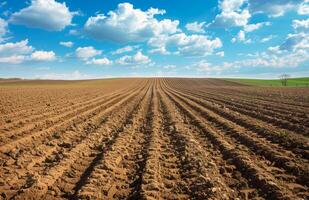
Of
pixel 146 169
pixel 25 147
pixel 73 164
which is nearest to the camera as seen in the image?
pixel 146 169

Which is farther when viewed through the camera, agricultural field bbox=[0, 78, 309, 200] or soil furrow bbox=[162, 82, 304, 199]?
agricultural field bbox=[0, 78, 309, 200]

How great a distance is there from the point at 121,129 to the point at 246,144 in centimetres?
512

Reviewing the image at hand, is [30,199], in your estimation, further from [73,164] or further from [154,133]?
[154,133]

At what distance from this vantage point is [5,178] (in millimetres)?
6523

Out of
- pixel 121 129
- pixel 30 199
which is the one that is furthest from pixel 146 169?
pixel 121 129

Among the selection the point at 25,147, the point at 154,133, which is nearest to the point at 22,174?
the point at 25,147

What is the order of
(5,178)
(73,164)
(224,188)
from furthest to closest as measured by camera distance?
(73,164) < (5,178) < (224,188)

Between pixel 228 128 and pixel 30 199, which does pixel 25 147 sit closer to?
pixel 30 199

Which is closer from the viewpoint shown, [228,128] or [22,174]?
[22,174]

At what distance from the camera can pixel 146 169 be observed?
708 cm

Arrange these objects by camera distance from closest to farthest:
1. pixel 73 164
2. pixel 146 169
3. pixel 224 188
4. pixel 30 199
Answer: pixel 30 199, pixel 224 188, pixel 146 169, pixel 73 164

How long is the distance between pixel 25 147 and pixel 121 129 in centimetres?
415

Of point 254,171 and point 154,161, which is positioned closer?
point 254,171

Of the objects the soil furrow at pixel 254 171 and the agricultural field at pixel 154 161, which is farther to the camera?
the agricultural field at pixel 154 161
